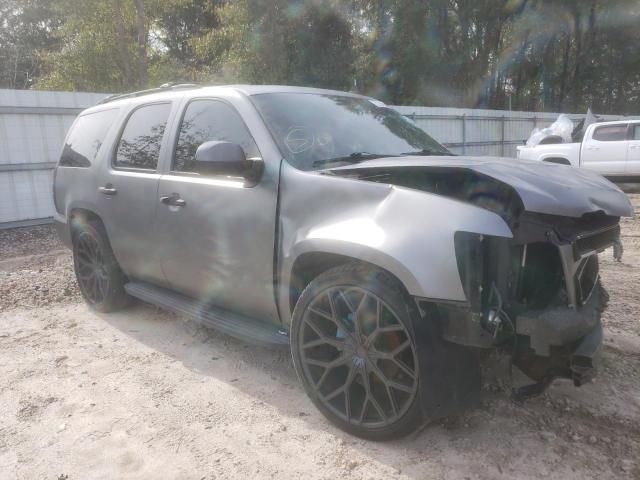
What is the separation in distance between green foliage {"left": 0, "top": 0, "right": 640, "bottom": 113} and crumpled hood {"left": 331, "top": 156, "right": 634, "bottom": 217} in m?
14.5

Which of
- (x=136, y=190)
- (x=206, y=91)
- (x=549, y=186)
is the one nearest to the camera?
(x=549, y=186)

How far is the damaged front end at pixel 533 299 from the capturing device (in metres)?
2.15

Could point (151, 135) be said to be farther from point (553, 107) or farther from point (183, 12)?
point (553, 107)

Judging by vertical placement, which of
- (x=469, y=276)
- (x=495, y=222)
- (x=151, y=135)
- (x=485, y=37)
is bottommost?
(x=469, y=276)

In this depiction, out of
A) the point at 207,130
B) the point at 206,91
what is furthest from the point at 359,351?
the point at 206,91

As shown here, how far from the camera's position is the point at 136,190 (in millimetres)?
3773

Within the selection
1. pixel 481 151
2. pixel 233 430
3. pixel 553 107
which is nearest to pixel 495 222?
pixel 233 430

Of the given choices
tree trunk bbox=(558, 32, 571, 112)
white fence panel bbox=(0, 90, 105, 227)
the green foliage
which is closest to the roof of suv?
white fence panel bbox=(0, 90, 105, 227)

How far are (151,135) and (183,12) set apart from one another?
2359 cm

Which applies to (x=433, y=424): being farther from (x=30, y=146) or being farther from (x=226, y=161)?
(x=30, y=146)

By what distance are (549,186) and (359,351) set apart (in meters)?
Result: 1.16

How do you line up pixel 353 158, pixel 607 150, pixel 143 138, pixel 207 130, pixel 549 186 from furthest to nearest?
pixel 607 150 → pixel 143 138 → pixel 207 130 → pixel 353 158 → pixel 549 186

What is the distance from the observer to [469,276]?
2.12 metres

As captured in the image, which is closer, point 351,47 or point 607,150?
point 607,150
